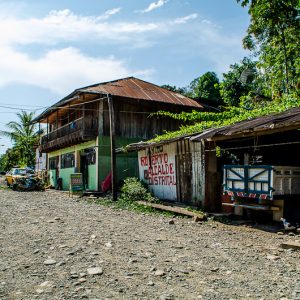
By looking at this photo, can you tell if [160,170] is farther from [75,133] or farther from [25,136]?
[25,136]

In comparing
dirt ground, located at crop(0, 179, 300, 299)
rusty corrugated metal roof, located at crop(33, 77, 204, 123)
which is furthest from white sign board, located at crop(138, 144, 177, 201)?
rusty corrugated metal roof, located at crop(33, 77, 204, 123)

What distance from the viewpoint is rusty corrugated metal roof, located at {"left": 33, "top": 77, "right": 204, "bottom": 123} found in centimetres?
2058

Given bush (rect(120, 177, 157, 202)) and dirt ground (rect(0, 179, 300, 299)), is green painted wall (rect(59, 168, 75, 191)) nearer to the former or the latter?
bush (rect(120, 177, 157, 202))

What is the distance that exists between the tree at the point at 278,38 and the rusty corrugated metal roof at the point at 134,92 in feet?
17.3

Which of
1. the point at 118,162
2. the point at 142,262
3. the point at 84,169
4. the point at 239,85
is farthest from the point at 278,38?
the point at 142,262

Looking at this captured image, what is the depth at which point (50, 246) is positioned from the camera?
6527mm

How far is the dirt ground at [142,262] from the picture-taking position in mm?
4180

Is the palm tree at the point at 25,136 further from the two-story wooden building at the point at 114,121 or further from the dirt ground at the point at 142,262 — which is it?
the dirt ground at the point at 142,262

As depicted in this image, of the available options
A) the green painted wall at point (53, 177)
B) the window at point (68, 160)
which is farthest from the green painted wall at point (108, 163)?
the green painted wall at point (53, 177)

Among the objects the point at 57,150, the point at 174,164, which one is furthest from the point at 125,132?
the point at 57,150

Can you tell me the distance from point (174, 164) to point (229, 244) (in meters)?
7.07

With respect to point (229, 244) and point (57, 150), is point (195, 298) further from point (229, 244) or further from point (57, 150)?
point (57, 150)

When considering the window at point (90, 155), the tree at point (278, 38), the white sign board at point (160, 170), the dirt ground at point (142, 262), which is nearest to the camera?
the dirt ground at point (142, 262)

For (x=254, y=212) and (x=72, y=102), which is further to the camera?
(x=72, y=102)
